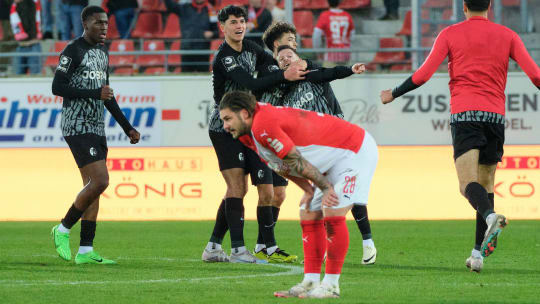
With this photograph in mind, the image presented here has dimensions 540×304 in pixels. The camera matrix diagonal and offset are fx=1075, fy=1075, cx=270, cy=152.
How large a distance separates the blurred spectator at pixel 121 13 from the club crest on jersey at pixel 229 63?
1029 centimetres

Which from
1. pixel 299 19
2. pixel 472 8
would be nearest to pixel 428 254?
pixel 472 8

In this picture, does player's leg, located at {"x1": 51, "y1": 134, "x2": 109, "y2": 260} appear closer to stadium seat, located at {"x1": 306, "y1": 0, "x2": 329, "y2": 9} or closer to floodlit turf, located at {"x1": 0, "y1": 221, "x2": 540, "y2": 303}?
floodlit turf, located at {"x1": 0, "y1": 221, "x2": 540, "y2": 303}

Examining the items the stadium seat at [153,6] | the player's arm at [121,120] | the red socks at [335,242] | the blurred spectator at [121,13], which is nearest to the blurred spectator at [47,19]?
the blurred spectator at [121,13]

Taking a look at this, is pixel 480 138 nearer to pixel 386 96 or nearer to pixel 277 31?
pixel 386 96

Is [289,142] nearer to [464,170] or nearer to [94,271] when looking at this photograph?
[464,170]

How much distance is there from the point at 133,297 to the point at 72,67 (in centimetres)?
315

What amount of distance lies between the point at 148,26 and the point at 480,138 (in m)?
12.3

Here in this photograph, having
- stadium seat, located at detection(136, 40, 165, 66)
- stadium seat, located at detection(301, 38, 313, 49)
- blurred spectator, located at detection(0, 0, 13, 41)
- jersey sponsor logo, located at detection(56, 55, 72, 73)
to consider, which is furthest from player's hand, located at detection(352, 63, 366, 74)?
blurred spectator, located at detection(0, 0, 13, 41)

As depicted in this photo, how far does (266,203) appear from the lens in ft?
31.5

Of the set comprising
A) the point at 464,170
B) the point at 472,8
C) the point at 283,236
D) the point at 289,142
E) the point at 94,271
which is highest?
the point at 472,8

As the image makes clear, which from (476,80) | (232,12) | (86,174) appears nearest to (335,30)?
(232,12)

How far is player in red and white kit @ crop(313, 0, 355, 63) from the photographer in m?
18.2

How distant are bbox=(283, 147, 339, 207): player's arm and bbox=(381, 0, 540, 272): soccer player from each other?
182cm

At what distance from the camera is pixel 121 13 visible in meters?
19.2
